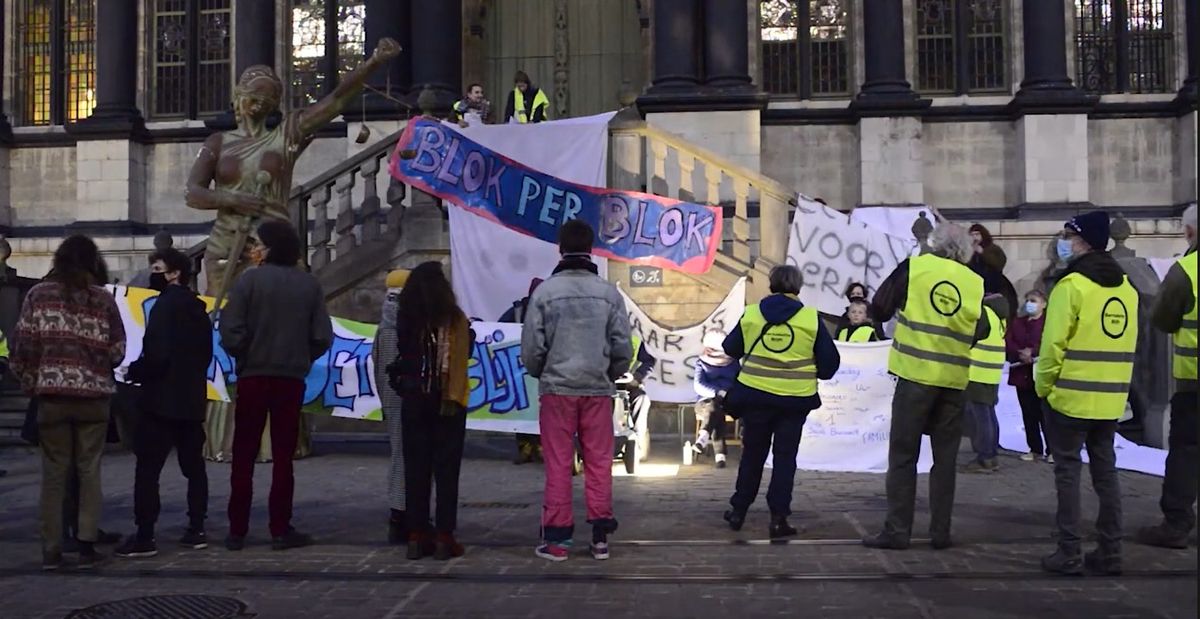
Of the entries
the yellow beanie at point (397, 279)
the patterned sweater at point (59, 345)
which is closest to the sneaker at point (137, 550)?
the patterned sweater at point (59, 345)

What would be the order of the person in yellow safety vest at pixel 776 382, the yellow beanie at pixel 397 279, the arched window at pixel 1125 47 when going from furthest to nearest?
the arched window at pixel 1125 47
the person in yellow safety vest at pixel 776 382
the yellow beanie at pixel 397 279

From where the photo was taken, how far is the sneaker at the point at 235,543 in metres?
8.01

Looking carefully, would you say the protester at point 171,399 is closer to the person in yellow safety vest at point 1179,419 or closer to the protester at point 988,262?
the person in yellow safety vest at point 1179,419

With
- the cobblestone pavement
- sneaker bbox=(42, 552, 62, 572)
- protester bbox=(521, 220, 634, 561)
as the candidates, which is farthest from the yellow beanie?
sneaker bbox=(42, 552, 62, 572)

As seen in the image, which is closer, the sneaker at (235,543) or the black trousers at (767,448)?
the sneaker at (235,543)

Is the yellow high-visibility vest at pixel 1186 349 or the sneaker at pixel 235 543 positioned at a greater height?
the yellow high-visibility vest at pixel 1186 349

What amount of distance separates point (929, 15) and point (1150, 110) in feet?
11.4

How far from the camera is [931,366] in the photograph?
7848 millimetres

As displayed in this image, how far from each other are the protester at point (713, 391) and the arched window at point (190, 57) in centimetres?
1223

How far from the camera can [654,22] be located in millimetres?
18969

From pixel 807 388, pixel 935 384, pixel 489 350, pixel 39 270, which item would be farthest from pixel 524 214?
pixel 39 270

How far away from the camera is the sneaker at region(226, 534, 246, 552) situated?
8.01m

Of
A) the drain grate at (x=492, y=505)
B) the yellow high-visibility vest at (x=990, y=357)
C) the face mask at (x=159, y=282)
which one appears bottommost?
the drain grate at (x=492, y=505)

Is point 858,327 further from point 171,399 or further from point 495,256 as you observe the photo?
point 171,399
